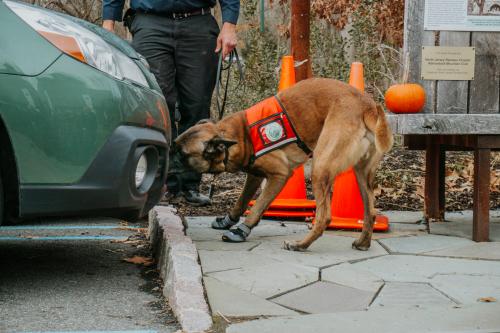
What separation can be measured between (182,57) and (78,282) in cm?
245

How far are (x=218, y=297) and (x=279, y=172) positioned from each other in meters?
1.48

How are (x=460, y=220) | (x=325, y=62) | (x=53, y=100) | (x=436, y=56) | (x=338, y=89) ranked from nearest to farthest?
(x=53, y=100) → (x=338, y=89) → (x=436, y=56) → (x=460, y=220) → (x=325, y=62)

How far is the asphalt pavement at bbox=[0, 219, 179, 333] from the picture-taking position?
3.10 m

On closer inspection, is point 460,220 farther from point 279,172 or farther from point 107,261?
point 107,261

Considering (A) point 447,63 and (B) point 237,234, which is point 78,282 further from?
(A) point 447,63

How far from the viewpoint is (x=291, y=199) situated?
582cm

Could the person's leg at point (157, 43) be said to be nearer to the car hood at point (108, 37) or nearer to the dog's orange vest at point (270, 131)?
the dog's orange vest at point (270, 131)

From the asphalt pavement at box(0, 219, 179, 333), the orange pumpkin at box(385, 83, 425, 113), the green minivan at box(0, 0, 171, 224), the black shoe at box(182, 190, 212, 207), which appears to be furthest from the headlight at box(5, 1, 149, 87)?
the black shoe at box(182, 190, 212, 207)

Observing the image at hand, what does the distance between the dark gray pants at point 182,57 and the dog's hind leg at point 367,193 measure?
149 cm

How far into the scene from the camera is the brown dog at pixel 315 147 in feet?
14.5

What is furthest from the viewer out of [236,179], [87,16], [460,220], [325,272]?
[87,16]

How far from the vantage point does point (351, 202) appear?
536 centimetres

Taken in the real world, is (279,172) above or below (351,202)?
above

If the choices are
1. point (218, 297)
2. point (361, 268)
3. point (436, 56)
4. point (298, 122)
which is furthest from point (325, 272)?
point (436, 56)
